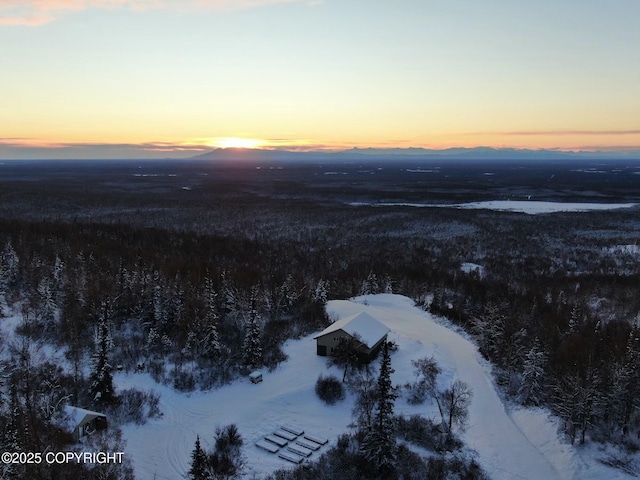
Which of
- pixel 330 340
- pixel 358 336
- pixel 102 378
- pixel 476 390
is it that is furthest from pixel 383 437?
pixel 102 378

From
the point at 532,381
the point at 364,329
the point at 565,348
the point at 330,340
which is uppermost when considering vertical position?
the point at 364,329

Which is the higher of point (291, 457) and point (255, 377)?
point (255, 377)

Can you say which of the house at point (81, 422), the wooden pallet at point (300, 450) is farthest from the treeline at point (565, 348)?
the house at point (81, 422)

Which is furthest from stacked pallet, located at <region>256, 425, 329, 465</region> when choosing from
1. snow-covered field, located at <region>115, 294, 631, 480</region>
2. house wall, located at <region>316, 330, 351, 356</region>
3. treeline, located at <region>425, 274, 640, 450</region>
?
treeline, located at <region>425, 274, 640, 450</region>

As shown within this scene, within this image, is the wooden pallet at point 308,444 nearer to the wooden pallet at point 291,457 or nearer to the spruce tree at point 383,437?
the wooden pallet at point 291,457

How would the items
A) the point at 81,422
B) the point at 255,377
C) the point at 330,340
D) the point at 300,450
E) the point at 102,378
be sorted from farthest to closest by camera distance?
the point at 330,340
the point at 255,377
the point at 102,378
the point at 300,450
the point at 81,422

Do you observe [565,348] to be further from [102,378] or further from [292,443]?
[102,378]

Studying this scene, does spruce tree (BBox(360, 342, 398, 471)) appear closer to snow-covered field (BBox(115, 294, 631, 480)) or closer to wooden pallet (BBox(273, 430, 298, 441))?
snow-covered field (BBox(115, 294, 631, 480))
